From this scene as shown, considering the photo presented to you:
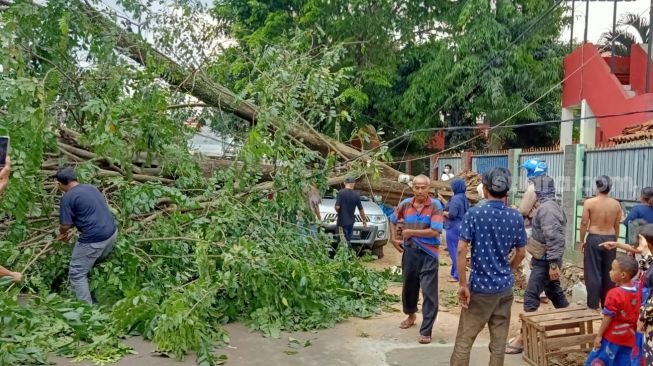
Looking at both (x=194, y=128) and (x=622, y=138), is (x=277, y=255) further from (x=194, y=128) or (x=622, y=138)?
(x=622, y=138)

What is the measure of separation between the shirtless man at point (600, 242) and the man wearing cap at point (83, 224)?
485 cm

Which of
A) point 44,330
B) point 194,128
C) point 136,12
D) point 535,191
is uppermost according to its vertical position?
point 136,12

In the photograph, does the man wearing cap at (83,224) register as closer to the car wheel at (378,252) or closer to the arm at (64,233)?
the arm at (64,233)

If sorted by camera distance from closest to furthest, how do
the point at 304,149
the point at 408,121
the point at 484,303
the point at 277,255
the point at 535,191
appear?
1. the point at 484,303
2. the point at 535,191
3. the point at 277,255
4. the point at 304,149
5. the point at 408,121

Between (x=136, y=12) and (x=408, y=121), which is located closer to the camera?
(x=136, y=12)

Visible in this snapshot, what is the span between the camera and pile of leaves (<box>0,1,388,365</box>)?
5230 mm

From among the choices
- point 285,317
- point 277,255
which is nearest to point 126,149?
point 277,255

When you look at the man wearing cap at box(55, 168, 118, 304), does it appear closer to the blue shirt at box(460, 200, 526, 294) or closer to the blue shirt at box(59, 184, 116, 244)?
the blue shirt at box(59, 184, 116, 244)

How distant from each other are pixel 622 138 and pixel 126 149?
8.14 metres

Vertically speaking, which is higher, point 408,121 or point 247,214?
point 408,121

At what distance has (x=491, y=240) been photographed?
418cm

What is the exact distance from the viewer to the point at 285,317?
6.00 metres

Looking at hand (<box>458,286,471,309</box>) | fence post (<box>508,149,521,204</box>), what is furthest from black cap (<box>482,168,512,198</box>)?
fence post (<box>508,149,521,204</box>)

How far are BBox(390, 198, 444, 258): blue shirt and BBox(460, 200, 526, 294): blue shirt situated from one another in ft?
4.49
